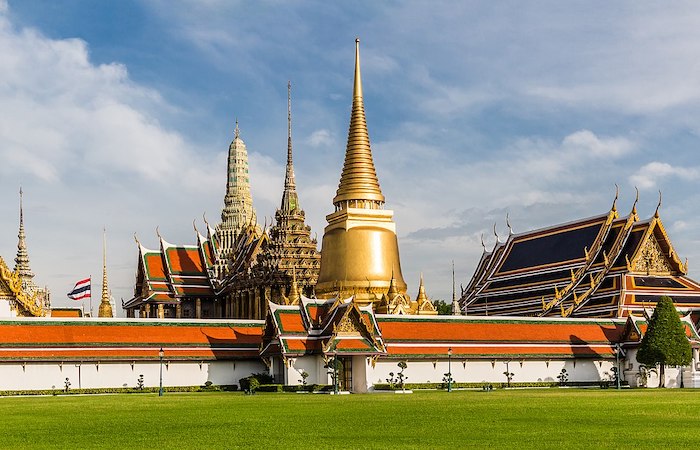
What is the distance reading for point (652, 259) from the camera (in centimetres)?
6288

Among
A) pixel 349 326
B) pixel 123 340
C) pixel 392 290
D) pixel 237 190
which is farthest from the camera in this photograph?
pixel 237 190

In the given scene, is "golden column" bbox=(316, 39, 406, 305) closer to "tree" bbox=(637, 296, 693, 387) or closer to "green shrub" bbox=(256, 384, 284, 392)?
"tree" bbox=(637, 296, 693, 387)

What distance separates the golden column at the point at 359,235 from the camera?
65.3m

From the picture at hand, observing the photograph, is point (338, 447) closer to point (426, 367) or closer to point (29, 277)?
point (426, 367)

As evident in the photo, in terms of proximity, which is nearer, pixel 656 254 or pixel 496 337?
pixel 496 337

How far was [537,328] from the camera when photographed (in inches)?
2125

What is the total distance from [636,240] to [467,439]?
1885 inches

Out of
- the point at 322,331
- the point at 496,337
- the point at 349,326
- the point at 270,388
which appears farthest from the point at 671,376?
the point at 270,388

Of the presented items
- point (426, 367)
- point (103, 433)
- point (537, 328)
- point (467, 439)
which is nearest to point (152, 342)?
point (426, 367)

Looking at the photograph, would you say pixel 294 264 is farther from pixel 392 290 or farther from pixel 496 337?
pixel 496 337

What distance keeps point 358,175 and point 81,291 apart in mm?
22872

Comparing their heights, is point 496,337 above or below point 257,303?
below

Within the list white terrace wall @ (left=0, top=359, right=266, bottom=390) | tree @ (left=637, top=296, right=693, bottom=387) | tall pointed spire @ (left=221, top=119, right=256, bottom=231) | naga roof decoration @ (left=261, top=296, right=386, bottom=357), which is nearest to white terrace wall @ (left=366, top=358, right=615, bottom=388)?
naga roof decoration @ (left=261, top=296, right=386, bottom=357)

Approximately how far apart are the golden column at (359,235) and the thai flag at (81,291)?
18.2 meters
